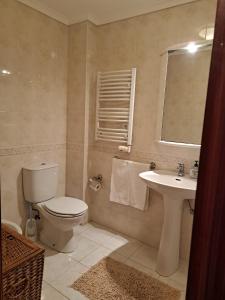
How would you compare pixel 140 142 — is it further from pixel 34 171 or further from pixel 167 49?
pixel 34 171

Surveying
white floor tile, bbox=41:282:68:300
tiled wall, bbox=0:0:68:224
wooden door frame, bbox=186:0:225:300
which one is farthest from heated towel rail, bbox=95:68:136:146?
wooden door frame, bbox=186:0:225:300

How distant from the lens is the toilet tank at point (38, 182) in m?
2.07

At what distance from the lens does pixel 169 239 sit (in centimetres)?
184

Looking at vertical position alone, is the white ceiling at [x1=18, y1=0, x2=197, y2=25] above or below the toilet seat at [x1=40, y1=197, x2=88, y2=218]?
above

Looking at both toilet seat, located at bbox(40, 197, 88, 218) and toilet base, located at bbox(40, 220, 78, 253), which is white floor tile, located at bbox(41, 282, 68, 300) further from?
toilet seat, located at bbox(40, 197, 88, 218)

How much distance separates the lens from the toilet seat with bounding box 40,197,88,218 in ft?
6.20

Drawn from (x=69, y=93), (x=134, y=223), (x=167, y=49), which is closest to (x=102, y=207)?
(x=134, y=223)

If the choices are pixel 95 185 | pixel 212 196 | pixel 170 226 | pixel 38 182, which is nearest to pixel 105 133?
pixel 95 185

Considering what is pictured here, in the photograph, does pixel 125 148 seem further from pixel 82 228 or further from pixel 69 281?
pixel 69 281

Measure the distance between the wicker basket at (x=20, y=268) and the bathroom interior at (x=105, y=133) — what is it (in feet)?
0.88

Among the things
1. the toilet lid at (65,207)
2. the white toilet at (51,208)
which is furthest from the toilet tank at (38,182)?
the toilet lid at (65,207)

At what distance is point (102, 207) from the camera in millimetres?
2590

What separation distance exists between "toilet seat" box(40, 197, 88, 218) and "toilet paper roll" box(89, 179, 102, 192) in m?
0.40

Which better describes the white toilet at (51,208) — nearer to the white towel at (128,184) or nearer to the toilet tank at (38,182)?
the toilet tank at (38,182)
